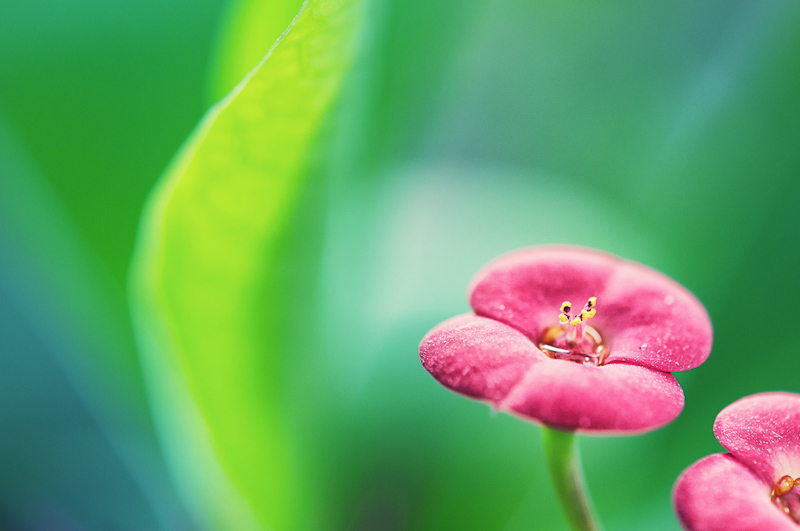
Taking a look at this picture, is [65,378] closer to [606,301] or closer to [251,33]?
[251,33]

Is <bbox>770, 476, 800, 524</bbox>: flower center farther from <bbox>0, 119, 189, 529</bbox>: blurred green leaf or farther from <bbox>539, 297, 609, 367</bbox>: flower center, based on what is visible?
<bbox>0, 119, 189, 529</bbox>: blurred green leaf

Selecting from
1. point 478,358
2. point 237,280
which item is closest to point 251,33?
point 237,280

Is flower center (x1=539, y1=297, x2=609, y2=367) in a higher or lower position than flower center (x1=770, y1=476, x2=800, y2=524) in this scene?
higher

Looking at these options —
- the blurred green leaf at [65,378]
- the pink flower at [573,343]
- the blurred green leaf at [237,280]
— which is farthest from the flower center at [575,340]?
the blurred green leaf at [65,378]

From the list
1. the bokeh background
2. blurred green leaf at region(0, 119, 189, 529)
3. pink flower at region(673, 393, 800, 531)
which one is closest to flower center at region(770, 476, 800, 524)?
pink flower at region(673, 393, 800, 531)

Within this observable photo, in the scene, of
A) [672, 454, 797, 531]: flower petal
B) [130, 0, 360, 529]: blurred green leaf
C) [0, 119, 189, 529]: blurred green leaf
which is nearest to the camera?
[672, 454, 797, 531]: flower petal

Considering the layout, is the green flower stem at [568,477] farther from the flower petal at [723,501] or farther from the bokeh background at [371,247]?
the bokeh background at [371,247]
